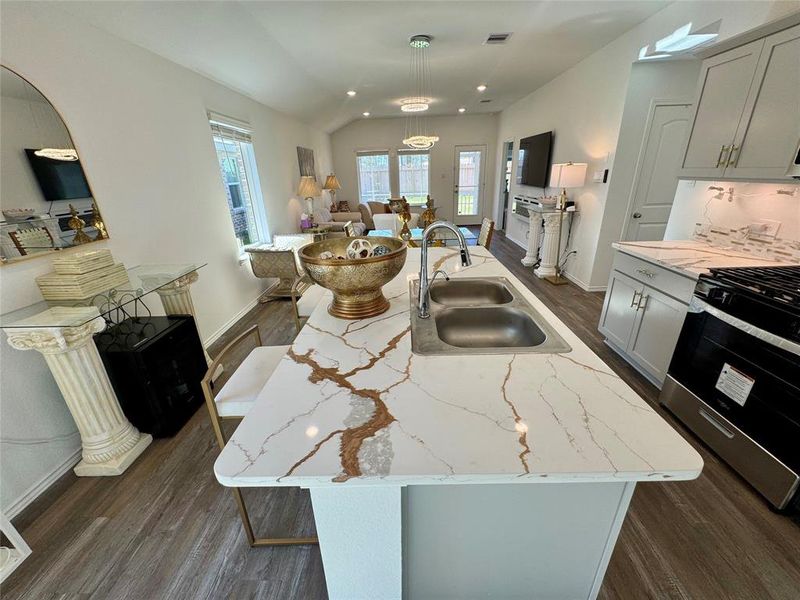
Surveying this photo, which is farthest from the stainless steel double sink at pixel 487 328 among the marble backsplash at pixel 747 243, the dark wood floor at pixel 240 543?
the marble backsplash at pixel 747 243

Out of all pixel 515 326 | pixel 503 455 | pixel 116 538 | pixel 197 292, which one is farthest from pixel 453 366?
pixel 197 292

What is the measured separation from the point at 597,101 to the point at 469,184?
15.4 feet

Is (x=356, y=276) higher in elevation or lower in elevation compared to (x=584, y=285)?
higher

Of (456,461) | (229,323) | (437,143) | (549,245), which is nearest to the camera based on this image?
(456,461)

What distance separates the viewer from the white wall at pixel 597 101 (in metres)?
2.23

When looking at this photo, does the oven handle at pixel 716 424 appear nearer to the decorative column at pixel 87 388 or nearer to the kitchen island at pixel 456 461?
the kitchen island at pixel 456 461

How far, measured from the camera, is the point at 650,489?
1.56 m

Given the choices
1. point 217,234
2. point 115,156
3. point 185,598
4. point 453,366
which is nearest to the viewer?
point 453,366

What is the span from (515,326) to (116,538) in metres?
1.96

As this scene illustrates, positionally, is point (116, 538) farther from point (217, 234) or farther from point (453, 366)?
point (217, 234)

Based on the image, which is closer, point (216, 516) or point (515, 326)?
point (515, 326)

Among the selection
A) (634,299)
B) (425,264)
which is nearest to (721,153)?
(634,299)

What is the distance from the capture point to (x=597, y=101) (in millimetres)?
3662

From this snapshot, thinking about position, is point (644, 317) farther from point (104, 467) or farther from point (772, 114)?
point (104, 467)
